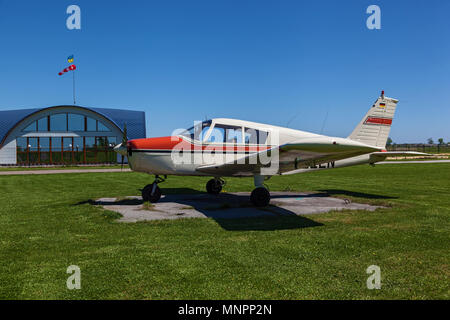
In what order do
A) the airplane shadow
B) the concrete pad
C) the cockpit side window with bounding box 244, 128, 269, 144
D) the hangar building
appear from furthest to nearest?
1. the hangar building
2. the cockpit side window with bounding box 244, 128, 269, 144
3. the concrete pad
4. the airplane shadow

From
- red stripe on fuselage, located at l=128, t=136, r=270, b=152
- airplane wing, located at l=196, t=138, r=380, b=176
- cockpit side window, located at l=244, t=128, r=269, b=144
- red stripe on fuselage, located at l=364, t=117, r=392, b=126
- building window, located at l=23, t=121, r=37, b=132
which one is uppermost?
building window, located at l=23, t=121, r=37, b=132

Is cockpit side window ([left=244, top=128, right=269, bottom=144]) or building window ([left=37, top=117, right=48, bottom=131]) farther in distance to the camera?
building window ([left=37, top=117, right=48, bottom=131])

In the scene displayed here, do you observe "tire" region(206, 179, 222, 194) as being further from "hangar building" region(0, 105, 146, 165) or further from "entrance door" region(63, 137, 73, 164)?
"entrance door" region(63, 137, 73, 164)

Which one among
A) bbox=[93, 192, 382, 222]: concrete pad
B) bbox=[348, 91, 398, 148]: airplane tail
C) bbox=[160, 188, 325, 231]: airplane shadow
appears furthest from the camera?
bbox=[348, 91, 398, 148]: airplane tail

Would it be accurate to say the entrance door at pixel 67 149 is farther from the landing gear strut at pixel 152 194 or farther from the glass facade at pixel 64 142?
the landing gear strut at pixel 152 194

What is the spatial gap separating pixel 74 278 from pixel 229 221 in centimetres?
381

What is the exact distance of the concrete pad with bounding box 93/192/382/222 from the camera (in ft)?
26.0

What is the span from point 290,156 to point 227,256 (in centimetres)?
353

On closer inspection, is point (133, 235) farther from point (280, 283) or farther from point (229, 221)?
point (280, 283)

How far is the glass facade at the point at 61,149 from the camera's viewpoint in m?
37.0

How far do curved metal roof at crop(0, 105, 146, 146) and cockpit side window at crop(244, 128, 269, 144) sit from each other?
31.8 meters

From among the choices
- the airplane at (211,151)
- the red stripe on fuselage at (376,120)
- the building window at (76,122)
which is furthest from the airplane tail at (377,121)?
the building window at (76,122)

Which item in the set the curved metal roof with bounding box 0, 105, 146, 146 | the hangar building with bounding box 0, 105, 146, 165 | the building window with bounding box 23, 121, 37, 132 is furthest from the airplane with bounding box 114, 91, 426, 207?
the building window with bounding box 23, 121, 37, 132
